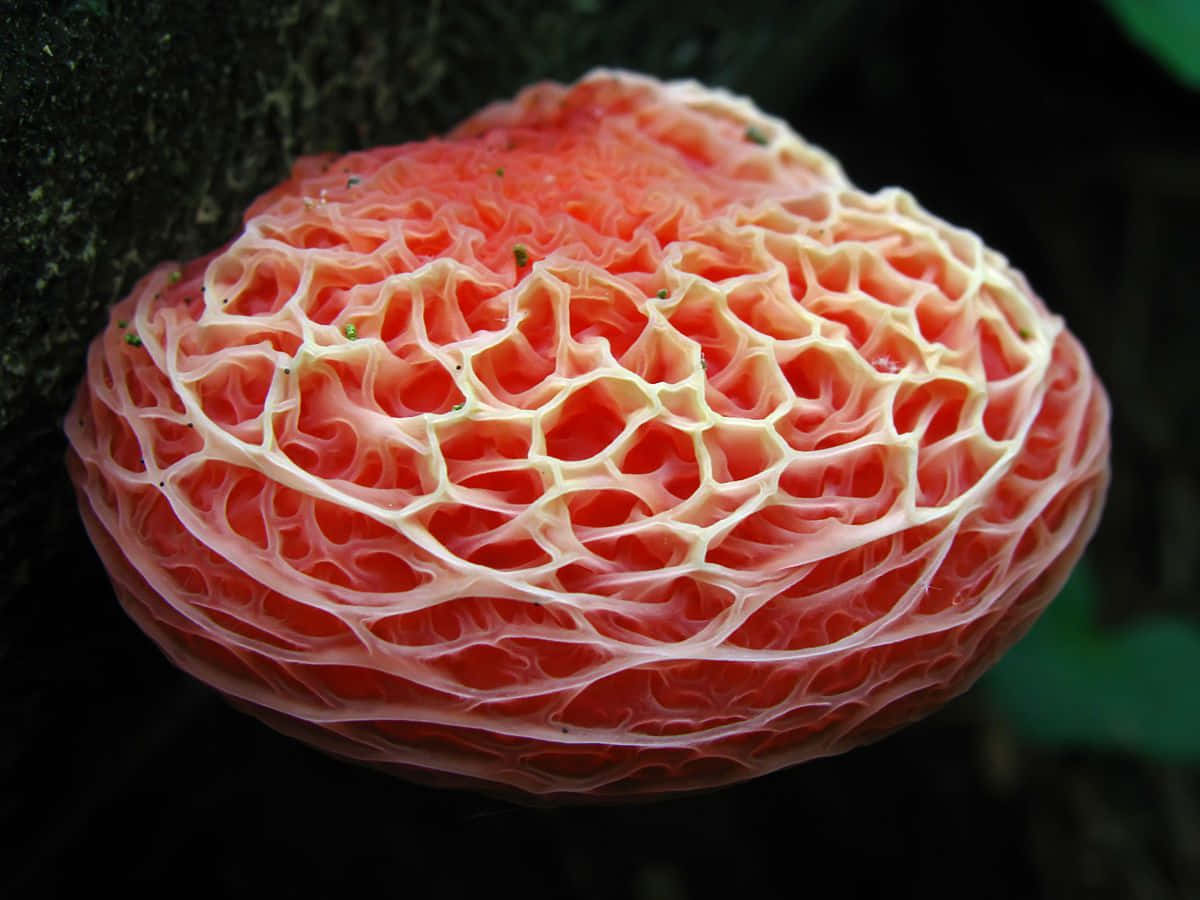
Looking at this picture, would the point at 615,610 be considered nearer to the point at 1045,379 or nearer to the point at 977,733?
the point at 1045,379

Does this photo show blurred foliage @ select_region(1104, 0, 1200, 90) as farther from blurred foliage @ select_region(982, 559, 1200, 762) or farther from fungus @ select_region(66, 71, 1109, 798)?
blurred foliage @ select_region(982, 559, 1200, 762)

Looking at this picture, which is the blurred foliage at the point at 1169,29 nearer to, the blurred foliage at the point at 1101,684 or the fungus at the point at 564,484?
the fungus at the point at 564,484

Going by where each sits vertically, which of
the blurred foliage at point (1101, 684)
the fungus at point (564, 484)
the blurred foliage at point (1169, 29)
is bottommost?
the blurred foliage at point (1101, 684)

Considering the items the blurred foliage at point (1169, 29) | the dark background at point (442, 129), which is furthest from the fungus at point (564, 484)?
the blurred foliage at point (1169, 29)

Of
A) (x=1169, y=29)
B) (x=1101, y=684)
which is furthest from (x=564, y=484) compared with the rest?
(x=1101, y=684)

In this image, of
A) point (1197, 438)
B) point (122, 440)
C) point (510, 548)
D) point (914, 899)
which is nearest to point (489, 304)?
point (510, 548)

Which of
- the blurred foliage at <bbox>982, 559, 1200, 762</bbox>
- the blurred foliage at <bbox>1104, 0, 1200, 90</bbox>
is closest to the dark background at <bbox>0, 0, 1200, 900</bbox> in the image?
the blurred foliage at <bbox>982, 559, 1200, 762</bbox>
